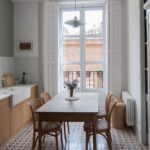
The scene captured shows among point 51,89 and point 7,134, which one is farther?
point 51,89

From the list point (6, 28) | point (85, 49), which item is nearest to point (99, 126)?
point (85, 49)

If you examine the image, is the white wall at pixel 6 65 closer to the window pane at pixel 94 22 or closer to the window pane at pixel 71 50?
the window pane at pixel 71 50

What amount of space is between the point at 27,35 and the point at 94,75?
1968 millimetres

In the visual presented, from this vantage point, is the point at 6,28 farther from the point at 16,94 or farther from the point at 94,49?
the point at 94,49

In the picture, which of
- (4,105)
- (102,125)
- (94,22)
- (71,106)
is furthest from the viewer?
(94,22)

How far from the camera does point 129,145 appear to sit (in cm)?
402

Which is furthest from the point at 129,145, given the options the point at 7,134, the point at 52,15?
the point at 52,15

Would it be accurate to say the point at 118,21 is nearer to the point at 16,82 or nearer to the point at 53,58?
the point at 53,58

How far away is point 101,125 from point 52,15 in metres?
3.24

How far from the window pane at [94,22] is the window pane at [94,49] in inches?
7.6

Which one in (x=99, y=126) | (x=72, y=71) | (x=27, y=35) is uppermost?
(x=27, y=35)

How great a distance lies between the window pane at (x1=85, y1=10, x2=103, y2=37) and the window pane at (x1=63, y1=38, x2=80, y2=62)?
40 centimetres

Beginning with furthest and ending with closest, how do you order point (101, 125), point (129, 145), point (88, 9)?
1. point (88, 9)
2. point (129, 145)
3. point (101, 125)

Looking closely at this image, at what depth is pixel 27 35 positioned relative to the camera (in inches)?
237
